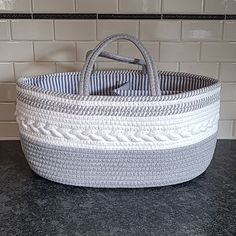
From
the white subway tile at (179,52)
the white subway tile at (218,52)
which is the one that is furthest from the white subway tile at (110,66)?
the white subway tile at (218,52)

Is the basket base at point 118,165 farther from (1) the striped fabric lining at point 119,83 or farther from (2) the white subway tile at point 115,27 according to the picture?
(2) the white subway tile at point 115,27

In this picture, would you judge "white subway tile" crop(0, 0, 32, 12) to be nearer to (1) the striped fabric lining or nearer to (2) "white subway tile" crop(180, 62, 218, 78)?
(1) the striped fabric lining

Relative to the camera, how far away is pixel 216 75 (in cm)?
94

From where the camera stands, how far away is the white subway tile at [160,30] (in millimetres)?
895

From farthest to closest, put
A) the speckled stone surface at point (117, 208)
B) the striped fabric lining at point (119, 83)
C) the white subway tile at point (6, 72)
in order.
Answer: the white subway tile at point (6, 72), the striped fabric lining at point (119, 83), the speckled stone surface at point (117, 208)

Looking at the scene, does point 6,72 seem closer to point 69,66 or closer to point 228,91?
point 69,66

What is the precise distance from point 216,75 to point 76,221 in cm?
56

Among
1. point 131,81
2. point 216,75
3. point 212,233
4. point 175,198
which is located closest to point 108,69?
point 131,81

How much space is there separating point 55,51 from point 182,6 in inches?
13.7

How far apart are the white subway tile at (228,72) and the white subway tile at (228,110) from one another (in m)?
0.07

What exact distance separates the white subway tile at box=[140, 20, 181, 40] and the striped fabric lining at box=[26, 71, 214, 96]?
11 centimetres

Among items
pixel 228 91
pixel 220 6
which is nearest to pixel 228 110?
pixel 228 91

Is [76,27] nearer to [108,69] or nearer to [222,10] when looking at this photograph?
[108,69]

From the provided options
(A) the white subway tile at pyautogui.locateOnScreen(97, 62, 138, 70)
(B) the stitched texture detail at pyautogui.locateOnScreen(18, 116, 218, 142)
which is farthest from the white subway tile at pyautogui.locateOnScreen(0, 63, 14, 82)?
(B) the stitched texture detail at pyautogui.locateOnScreen(18, 116, 218, 142)
